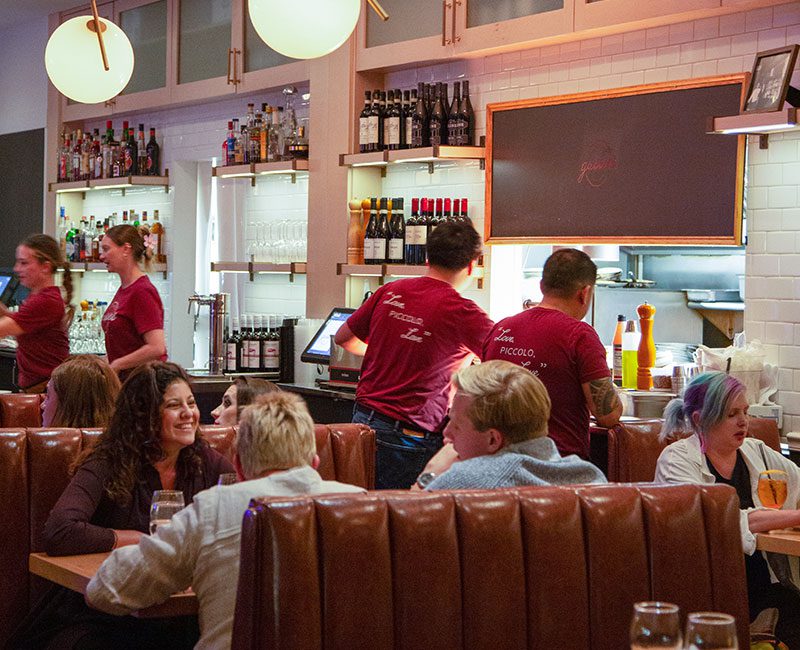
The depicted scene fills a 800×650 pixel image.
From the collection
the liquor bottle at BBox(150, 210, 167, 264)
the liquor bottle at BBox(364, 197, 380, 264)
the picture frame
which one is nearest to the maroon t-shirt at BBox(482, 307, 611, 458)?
the picture frame

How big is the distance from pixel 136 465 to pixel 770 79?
3.00m

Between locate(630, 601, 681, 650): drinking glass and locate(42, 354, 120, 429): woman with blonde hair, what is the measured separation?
9.40ft

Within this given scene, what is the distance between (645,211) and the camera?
18.7ft

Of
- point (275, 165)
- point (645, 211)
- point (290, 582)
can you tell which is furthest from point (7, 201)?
point (290, 582)

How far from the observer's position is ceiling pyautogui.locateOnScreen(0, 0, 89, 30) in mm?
9711

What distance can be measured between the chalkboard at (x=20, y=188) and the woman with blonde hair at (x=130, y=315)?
4.78m

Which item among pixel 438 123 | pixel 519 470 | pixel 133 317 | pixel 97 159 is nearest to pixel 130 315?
pixel 133 317

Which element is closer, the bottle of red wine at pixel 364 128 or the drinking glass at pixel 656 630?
the drinking glass at pixel 656 630

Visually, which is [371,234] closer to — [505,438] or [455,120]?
[455,120]

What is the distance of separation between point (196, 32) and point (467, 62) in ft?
8.64

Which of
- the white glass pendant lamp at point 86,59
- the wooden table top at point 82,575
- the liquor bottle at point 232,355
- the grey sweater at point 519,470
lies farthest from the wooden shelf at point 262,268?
the grey sweater at point 519,470

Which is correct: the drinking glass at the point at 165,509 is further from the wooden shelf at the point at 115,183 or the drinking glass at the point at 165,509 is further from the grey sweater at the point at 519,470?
the wooden shelf at the point at 115,183

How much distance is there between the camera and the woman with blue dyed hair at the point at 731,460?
3941mm

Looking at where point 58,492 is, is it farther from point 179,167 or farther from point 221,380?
point 179,167
